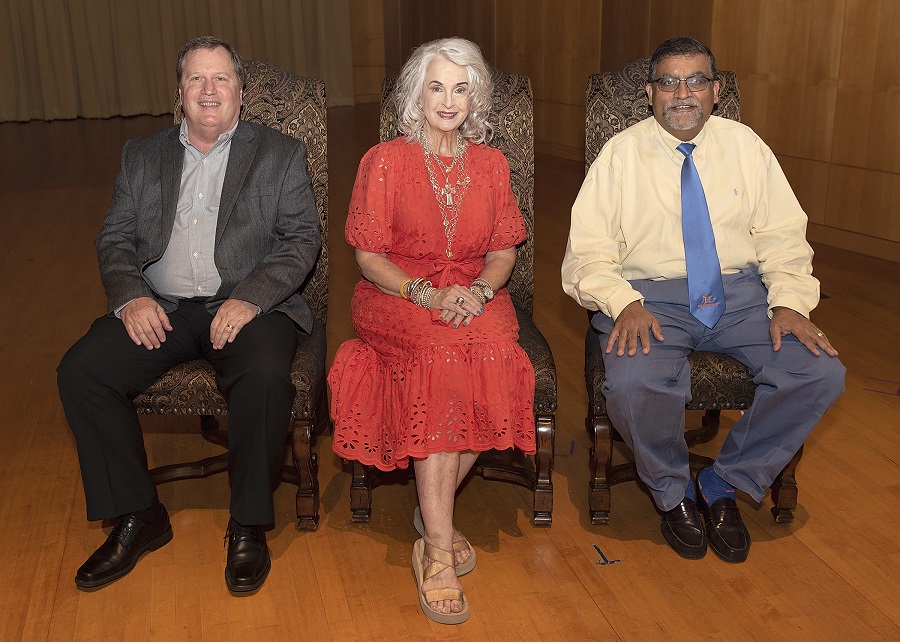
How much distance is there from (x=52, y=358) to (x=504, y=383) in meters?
2.39

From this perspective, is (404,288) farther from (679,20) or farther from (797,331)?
(679,20)

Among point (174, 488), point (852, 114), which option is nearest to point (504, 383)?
point (174, 488)

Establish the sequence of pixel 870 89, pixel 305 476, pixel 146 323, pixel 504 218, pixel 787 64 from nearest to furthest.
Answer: pixel 146 323 < pixel 305 476 < pixel 504 218 < pixel 870 89 < pixel 787 64

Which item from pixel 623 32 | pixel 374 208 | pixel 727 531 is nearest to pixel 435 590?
pixel 727 531

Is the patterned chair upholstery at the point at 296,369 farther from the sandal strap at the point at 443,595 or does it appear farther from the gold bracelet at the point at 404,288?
the sandal strap at the point at 443,595

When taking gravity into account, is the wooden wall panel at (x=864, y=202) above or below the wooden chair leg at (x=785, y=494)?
above

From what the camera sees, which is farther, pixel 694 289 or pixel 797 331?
pixel 694 289

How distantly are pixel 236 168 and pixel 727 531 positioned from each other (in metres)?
1.76

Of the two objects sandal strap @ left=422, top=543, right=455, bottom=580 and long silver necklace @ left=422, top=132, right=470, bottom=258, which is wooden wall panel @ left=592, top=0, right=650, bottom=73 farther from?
sandal strap @ left=422, top=543, right=455, bottom=580

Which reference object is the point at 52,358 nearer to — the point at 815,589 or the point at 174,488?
the point at 174,488

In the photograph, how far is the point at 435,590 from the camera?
2516mm

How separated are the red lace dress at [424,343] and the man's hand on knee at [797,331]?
698 mm

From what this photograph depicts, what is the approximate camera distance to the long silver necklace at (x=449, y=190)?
2898mm

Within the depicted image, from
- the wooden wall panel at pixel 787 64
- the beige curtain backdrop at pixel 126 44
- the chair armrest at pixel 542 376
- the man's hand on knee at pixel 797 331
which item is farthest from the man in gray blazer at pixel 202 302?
the beige curtain backdrop at pixel 126 44
